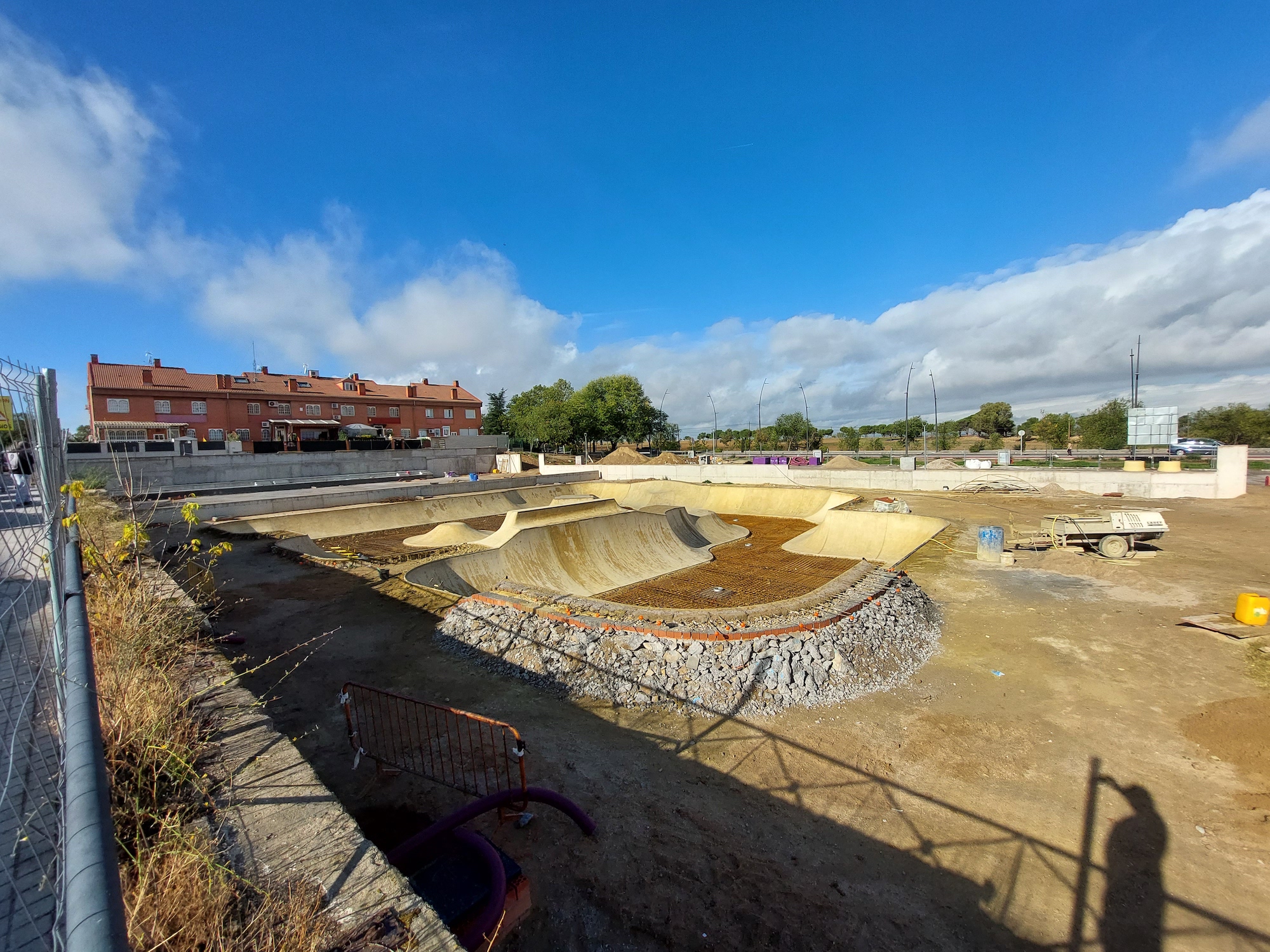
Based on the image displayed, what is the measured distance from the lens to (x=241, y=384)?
139ft

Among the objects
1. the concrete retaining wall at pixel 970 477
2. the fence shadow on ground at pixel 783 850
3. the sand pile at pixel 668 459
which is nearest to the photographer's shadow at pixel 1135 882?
the fence shadow on ground at pixel 783 850

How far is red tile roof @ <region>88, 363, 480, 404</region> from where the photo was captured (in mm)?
37062

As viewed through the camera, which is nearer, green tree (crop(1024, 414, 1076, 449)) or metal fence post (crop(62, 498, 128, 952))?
metal fence post (crop(62, 498, 128, 952))

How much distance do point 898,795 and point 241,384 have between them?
5166cm

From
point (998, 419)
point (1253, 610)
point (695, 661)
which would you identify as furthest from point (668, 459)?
point (998, 419)

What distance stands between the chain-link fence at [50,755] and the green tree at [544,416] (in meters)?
53.4

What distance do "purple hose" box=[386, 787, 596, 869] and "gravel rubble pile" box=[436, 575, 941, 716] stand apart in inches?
106

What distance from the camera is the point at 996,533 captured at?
15.5 meters

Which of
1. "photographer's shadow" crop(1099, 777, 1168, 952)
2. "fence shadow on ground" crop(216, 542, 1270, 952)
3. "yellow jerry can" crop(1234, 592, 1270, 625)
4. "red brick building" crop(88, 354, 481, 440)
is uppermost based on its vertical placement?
"red brick building" crop(88, 354, 481, 440)

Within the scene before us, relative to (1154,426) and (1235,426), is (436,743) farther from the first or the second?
(1235,426)

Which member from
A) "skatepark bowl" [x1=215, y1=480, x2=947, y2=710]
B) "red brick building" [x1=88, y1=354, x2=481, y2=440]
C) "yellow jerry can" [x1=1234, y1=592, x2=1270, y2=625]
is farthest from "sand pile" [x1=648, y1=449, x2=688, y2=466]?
"yellow jerry can" [x1=1234, y1=592, x2=1270, y2=625]

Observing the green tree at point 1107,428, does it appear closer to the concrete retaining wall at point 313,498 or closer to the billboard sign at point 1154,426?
the billboard sign at point 1154,426

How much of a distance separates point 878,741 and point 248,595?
40.5 feet

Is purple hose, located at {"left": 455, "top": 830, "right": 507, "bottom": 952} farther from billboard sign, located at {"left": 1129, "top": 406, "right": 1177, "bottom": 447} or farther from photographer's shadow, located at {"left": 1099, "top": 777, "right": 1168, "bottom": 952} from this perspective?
billboard sign, located at {"left": 1129, "top": 406, "right": 1177, "bottom": 447}
